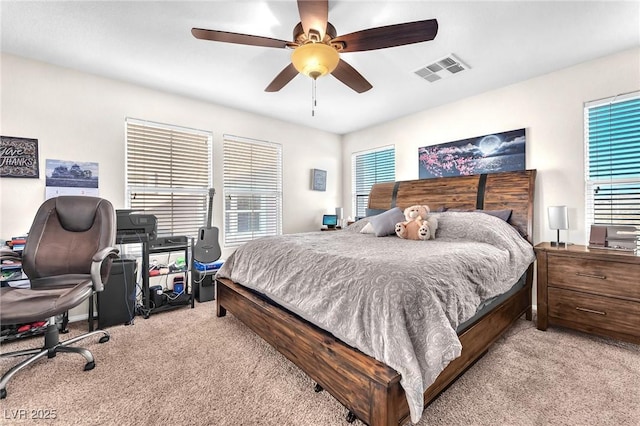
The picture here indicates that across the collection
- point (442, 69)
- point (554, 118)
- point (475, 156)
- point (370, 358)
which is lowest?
point (370, 358)

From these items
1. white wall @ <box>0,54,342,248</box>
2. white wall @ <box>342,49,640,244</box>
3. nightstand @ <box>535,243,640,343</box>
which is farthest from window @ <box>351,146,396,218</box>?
nightstand @ <box>535,243,640,343</box>

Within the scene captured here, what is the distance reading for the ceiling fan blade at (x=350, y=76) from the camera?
2.16 metres

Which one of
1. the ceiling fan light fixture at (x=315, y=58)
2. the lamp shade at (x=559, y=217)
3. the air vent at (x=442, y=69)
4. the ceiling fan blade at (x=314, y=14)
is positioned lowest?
the lamp shade at (x=559, y=217)

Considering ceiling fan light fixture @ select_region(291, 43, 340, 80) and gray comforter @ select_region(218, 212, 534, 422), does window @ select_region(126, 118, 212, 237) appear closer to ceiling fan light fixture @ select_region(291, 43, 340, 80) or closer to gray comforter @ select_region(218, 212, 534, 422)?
gray comforter @ select_region(218, 212, 534, 422)

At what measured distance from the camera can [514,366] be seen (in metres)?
1.88

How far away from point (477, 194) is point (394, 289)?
258cm

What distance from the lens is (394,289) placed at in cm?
127

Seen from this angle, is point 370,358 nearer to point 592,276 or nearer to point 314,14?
point 314,14

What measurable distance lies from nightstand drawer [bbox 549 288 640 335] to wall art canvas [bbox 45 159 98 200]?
4713 millimetres

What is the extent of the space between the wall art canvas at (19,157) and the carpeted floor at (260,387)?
1538 millimetres

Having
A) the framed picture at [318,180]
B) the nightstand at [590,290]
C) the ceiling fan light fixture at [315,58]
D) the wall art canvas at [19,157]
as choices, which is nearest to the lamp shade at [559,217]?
the nightstand at [590,290]

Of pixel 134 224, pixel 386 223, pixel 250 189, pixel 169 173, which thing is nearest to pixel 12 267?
pixel 134 224

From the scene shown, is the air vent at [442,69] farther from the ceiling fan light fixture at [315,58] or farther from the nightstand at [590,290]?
the nightstand at [590,290]

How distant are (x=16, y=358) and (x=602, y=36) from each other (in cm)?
533
